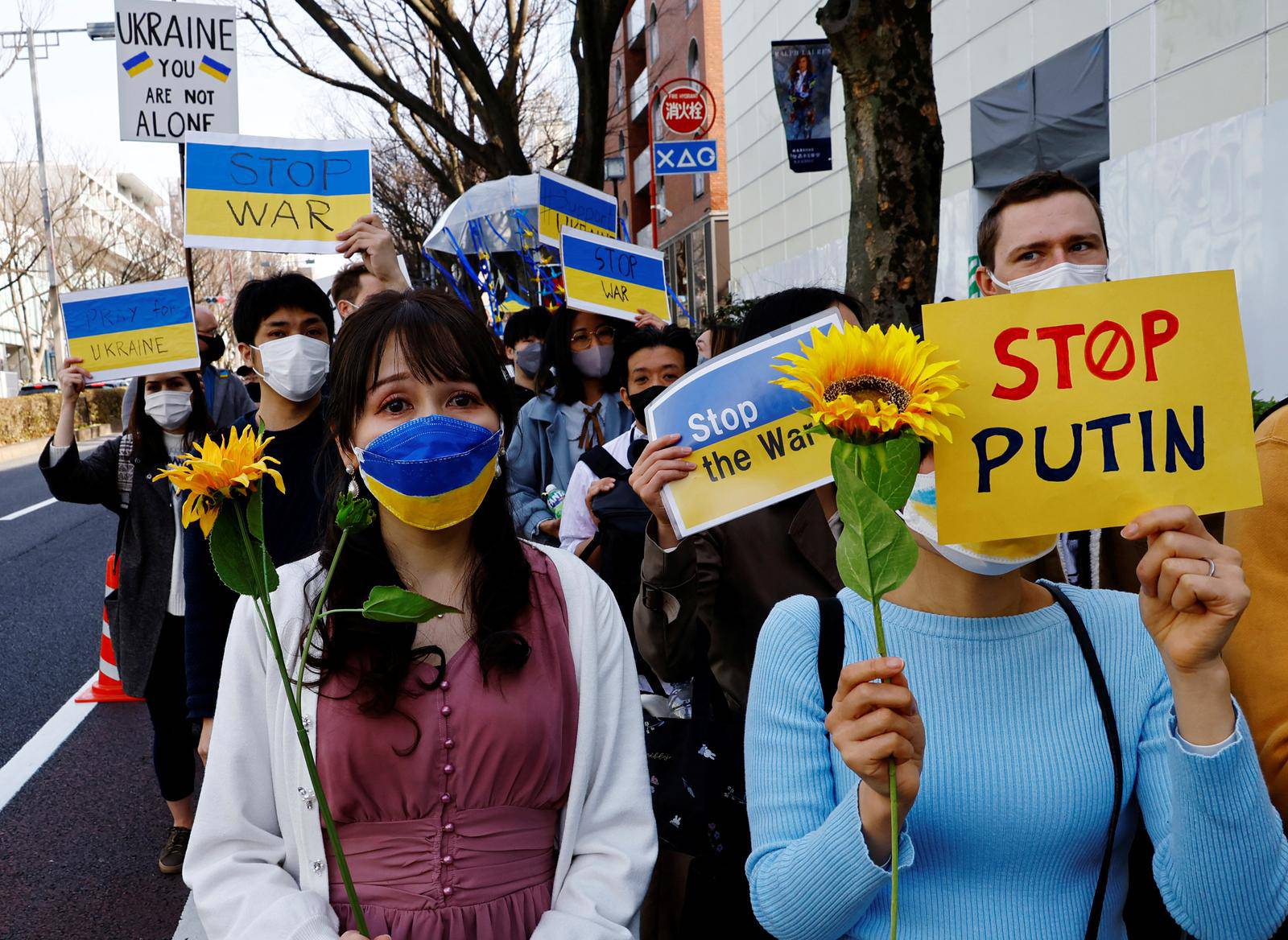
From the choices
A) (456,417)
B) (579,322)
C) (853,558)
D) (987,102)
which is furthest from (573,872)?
(987,102)

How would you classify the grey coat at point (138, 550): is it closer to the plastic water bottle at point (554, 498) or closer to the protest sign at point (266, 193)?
the protest sign at point (266, 193)

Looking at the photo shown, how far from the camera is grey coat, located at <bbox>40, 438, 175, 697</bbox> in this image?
3746 millimetres

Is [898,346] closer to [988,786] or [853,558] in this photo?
[853,558]

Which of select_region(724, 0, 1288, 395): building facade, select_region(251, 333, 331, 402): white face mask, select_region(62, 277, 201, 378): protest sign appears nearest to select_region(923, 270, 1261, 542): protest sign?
select_region(251, 333, 331, 402): white face mask

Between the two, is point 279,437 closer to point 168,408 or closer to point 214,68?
point 168,408

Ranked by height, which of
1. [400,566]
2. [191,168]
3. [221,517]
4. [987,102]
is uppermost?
[987,102]

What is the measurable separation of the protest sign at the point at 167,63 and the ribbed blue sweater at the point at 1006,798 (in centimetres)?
497

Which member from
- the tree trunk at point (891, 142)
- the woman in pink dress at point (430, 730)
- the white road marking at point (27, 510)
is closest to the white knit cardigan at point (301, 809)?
the woman in pink dress at point (430, 730)

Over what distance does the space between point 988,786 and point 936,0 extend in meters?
13.0

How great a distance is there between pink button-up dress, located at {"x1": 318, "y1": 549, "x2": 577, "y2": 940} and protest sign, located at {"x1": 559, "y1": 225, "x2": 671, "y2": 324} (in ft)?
9.92

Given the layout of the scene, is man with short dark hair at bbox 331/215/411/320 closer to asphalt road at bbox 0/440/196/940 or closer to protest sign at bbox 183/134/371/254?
protest sign at bbox 183/134/371/254

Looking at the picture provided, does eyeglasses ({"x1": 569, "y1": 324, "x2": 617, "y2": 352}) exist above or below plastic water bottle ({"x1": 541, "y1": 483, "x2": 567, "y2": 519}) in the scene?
above

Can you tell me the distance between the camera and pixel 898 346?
3.72 feet

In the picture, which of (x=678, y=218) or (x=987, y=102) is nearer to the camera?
(x=987, y=102)
